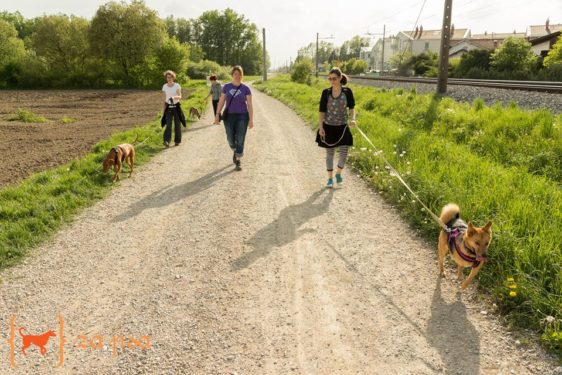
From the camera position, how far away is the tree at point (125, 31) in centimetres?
4528

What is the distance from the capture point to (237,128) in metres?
8.07

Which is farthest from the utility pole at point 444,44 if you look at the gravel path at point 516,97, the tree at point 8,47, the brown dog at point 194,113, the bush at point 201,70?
the tree at point 8,47

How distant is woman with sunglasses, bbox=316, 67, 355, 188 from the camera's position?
6332 mm

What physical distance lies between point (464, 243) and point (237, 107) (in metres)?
5.52

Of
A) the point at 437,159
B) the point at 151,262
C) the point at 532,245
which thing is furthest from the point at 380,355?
the point at 437,159

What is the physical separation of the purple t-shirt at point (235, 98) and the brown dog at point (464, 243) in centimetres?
502

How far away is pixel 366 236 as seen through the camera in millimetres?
5156

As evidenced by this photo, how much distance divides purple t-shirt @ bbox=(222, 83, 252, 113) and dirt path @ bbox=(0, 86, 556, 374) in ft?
7.40

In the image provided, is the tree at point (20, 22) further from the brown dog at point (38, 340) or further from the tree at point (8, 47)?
the brown dog at point (38, 340)

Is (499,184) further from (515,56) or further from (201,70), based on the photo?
(201,70)

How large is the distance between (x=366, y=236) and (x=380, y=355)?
228 cm

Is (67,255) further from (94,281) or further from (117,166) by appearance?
(117,166)

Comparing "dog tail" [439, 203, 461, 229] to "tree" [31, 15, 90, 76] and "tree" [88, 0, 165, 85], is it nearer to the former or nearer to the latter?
"tree" [88, 0, 165, 85]

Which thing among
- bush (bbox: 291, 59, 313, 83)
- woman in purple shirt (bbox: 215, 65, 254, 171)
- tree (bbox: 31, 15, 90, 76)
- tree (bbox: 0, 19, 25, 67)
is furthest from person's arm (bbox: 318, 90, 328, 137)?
tree (bbox: 0, 19, 25, 67)
